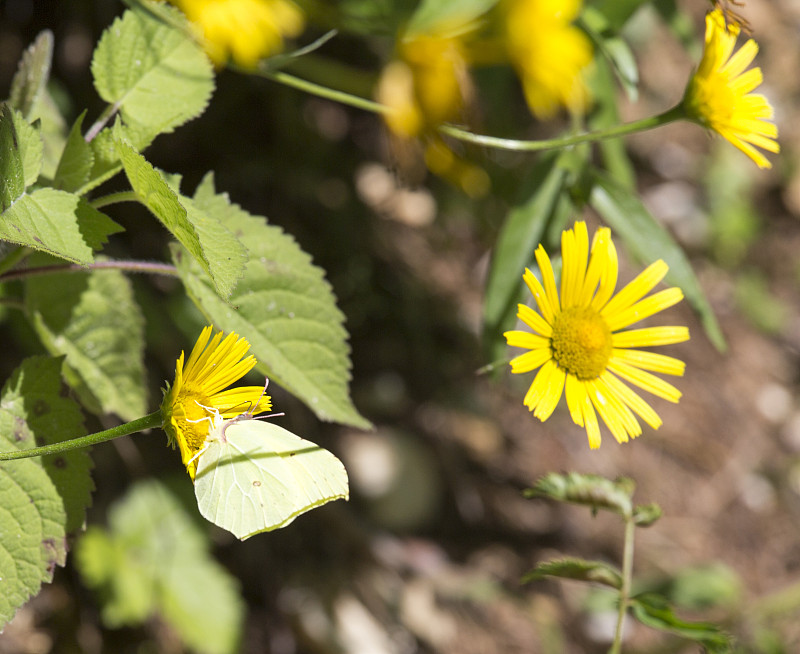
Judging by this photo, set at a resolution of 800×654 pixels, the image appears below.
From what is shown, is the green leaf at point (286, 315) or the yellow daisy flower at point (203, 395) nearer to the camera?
the yellow daisy flower at point (203, 395)

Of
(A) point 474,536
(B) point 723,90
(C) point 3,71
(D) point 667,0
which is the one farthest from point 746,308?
(C) point 3,71

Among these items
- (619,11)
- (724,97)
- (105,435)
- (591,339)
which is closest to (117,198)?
(105,435)

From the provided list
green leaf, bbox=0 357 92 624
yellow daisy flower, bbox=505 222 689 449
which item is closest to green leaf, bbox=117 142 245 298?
green leaf, bbox=0 357 92 624

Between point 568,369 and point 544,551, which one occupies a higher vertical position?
point 568,369

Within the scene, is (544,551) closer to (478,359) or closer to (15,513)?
(478,359)

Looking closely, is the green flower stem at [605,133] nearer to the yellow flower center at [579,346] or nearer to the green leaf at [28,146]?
the yellow flower center at [579,346]

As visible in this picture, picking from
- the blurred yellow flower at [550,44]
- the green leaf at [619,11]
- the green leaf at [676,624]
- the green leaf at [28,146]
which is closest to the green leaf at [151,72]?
the green leaf at [28,146]
